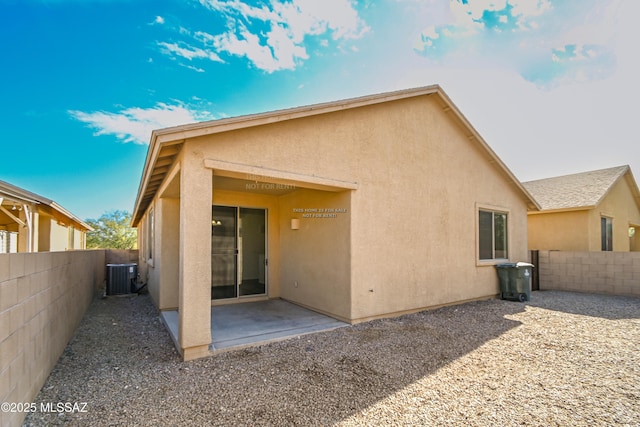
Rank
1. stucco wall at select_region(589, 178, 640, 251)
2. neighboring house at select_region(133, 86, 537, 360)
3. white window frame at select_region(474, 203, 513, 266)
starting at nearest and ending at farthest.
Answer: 1. neighboring house at select_region(133, 86, 537, 360)
2. white window frame at select_region(474, 203, 513, 266)
3. stucco wall at select_region(589, 178, 640, 251)

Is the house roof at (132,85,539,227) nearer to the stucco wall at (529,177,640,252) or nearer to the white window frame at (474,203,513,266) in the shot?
the white window frame at (474,203,513,266)

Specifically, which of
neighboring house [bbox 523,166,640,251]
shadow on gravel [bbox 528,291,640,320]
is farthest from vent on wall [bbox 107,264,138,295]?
neighboring house [bbox 523,166,640,251]

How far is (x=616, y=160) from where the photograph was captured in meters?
16.2

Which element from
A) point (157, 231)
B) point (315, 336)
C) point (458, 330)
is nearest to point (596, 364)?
point (458, 330)

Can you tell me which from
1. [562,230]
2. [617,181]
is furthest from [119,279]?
[617,181]

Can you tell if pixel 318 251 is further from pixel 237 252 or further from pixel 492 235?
pixel 492 235

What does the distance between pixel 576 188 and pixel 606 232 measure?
8.07 feet

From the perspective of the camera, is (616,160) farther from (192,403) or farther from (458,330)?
(192,403)

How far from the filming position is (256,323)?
6.29 m

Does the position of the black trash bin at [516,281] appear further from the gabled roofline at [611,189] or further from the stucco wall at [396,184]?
the gabled roofline at [611,189]

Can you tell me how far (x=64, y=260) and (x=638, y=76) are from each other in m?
15.5

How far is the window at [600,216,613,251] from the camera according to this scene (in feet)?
46.9

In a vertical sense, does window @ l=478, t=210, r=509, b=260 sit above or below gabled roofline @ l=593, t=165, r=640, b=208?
below

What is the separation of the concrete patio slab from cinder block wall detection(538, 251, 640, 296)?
10147 mm
